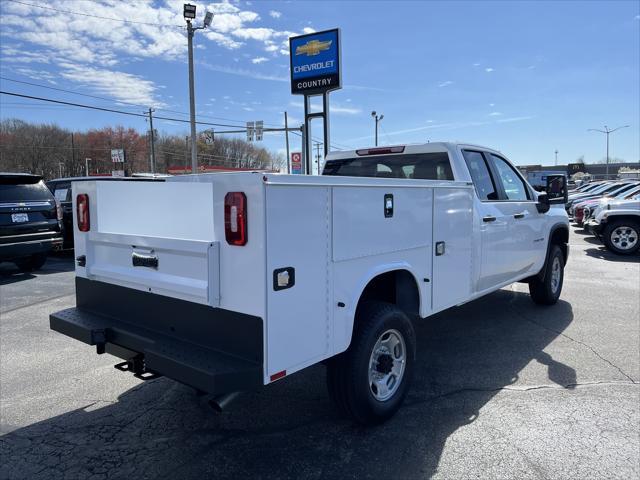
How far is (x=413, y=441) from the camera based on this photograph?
324 cm

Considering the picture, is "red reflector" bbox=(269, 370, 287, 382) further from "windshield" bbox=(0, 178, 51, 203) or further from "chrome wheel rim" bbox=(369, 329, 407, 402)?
"windshield" bbox=(0, 178, 51, 203)

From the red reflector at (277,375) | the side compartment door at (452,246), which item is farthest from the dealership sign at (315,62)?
the red reflector at (277,375)

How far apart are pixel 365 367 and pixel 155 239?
5.13 feet

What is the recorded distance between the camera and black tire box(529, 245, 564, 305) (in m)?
6.62

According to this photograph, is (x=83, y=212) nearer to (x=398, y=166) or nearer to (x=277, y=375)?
(x=277, y=375)

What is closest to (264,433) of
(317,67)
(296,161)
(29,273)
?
(29,273)

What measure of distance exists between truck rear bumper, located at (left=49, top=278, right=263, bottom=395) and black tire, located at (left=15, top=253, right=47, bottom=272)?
723cm

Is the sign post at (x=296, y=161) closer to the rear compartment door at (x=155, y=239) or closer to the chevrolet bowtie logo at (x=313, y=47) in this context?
the chevrolet bowtie logo at (x=313, y=47)

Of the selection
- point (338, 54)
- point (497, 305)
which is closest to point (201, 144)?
point (338, 54)

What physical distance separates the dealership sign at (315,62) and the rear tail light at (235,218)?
12373 millimetres

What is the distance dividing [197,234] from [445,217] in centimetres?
205

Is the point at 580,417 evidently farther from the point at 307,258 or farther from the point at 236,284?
the point at 236,284

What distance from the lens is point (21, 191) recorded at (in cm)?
888

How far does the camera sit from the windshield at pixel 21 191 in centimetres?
859
